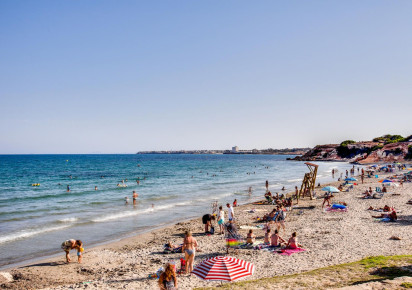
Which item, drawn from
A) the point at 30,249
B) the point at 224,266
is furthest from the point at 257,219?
the point at 30,249

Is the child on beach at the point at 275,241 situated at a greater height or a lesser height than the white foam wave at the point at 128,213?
greater

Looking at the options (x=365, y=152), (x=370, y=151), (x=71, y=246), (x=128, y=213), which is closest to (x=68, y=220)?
(x=128, y=213)

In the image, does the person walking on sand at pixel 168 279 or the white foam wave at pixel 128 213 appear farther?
the white foam wave at pixel 128 213

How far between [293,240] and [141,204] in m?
19.8

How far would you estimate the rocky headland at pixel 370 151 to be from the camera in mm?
90250

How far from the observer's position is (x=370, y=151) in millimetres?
104750

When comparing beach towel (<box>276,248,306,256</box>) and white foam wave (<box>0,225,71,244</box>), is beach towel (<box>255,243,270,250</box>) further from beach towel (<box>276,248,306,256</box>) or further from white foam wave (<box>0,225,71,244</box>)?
white foam wave (<box>0,225,71,244</box>)

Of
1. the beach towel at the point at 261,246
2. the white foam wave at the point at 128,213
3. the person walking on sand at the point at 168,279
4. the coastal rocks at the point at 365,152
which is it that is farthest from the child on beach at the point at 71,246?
the coastal rocks at the point at 365,152

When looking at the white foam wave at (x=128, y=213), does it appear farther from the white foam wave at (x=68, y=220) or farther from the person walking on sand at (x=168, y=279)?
the person walking on sand at (x=168, y=279)

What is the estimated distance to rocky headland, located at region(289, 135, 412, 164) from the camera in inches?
3553

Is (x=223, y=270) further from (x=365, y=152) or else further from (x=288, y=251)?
(x=365, y=152)

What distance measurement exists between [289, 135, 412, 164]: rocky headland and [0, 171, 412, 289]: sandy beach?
272ft

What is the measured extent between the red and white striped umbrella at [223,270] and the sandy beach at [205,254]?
68cm

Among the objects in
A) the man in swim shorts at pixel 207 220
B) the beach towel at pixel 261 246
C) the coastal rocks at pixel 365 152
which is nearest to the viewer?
the beach towel at pixel 261 246
